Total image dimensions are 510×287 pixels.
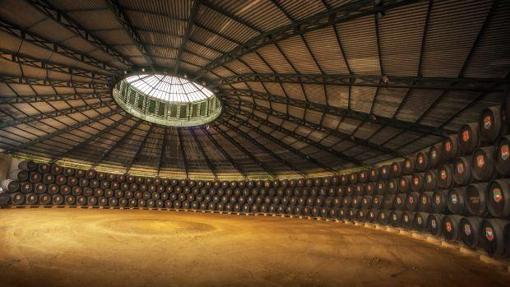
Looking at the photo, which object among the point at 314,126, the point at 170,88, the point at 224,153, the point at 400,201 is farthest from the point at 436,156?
the point at 170,88

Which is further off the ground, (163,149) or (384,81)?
(384,81)

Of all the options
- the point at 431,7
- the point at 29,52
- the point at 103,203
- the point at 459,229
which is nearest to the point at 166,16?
the point at 29,52

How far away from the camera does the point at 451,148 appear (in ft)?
37.0

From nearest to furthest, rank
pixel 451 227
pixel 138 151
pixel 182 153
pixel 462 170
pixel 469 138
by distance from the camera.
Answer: pixel 469 138, pixel 462 170, pixel 451 227, pixel 138 151, pixel 182 153

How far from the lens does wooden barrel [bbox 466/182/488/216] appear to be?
907 cm

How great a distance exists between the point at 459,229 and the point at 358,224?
10.9 meters

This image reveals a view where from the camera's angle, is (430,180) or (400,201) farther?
(400,201)

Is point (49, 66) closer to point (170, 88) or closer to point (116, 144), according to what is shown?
point (170, 88)

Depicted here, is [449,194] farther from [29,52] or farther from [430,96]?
[29,52]

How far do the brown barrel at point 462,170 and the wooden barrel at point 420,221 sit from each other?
11.2ft

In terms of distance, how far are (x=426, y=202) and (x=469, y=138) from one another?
174 inches

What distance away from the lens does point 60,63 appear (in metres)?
14.6

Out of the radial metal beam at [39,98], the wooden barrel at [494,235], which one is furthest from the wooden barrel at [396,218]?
the radial metal beam at [39,98]

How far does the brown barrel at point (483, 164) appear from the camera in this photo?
28.5ft
